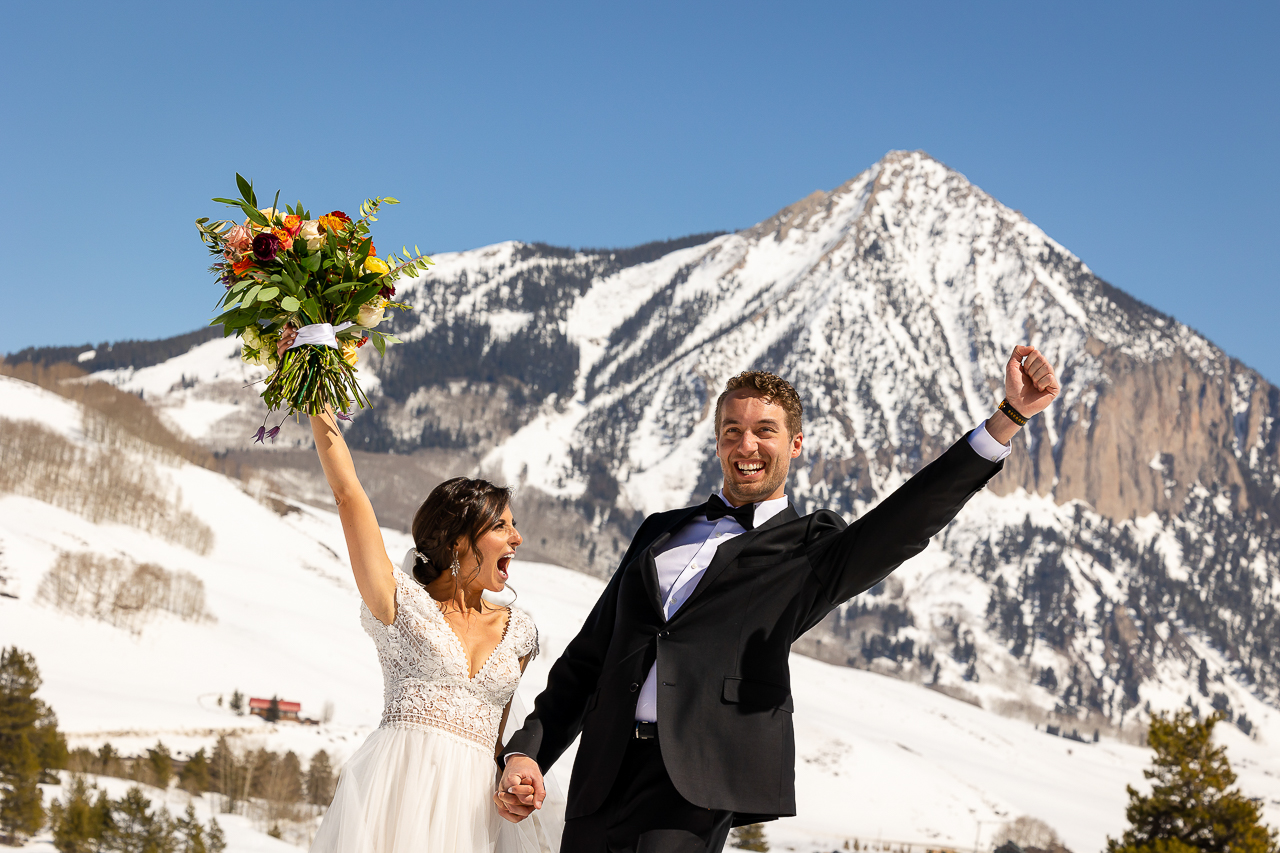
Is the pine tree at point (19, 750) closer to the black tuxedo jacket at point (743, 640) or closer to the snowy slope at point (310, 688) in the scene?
the snowy slope at point (310, 688)

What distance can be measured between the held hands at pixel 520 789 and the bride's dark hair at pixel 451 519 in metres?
1.20

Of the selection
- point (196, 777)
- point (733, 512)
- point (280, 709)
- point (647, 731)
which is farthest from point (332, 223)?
point (280, 709)

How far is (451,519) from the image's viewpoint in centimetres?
572

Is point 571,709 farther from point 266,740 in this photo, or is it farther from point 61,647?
point 61,647

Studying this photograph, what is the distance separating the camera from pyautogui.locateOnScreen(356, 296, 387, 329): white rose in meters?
5.25

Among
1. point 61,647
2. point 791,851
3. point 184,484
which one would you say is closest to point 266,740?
point 61,647

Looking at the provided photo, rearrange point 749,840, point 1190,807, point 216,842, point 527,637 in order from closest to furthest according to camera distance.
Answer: point 527,637, point 1190,807, point 216,842, point 749,840

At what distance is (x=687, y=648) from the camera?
4629mm

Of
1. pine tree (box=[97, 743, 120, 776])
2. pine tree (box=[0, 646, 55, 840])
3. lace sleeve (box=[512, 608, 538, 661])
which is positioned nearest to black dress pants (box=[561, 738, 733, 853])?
lace sleeve (box=[512, 608, 538, 661])

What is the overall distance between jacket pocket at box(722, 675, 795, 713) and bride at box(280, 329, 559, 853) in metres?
1.10

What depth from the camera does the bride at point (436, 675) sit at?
5230 millimetres

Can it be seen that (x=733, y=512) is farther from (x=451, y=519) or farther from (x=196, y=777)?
(x=196, y=777)

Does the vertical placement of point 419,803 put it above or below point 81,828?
above

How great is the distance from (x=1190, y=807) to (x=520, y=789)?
95.5ft
